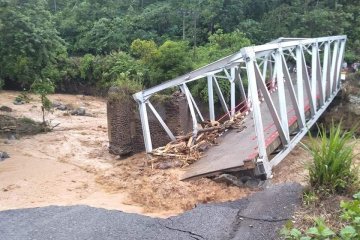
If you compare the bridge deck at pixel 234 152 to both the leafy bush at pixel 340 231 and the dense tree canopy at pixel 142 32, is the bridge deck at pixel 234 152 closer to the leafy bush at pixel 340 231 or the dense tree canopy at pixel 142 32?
the leafy bush at pixel 340 231

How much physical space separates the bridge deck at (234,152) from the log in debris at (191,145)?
0.73 ft

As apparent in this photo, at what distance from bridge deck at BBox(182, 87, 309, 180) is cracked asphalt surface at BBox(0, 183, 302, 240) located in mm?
1504

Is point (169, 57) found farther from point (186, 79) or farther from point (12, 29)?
point (186, 79)

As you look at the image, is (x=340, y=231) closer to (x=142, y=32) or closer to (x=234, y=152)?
(x=234, y=152)

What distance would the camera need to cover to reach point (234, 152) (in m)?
10.6

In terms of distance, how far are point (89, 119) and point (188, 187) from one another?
1447 cm

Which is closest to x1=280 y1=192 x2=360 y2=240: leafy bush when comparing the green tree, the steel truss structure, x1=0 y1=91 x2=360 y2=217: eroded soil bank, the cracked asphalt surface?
the cracked asphalt surface

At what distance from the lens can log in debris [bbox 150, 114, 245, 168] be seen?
11.2 meters

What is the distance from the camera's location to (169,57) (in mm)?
20312

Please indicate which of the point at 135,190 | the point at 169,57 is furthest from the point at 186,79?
the point at 169,57

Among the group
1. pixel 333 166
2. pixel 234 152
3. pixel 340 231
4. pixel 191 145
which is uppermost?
pixel 333 166

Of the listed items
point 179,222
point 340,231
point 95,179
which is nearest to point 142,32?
point 95,179

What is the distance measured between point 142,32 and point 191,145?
2361cm

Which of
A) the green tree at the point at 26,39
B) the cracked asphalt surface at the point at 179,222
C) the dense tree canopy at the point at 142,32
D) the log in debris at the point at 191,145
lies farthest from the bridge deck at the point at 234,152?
the green tree at the point at 26,39
